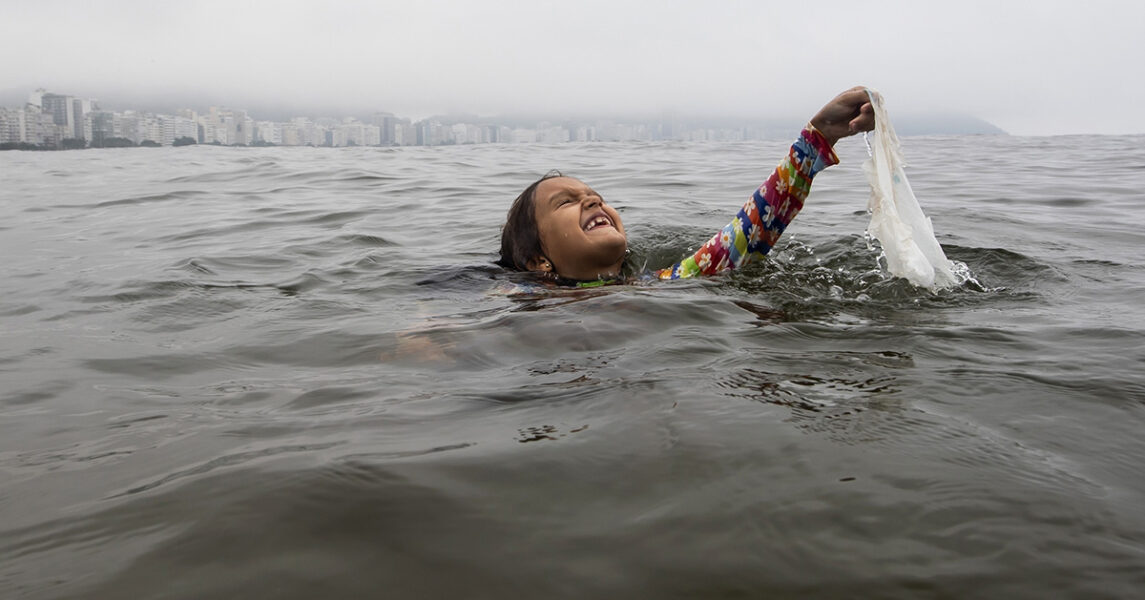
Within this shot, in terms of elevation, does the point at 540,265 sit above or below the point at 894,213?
below

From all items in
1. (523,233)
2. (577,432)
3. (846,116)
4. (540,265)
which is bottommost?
(577,432)

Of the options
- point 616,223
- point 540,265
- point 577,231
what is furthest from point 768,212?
point 540,265

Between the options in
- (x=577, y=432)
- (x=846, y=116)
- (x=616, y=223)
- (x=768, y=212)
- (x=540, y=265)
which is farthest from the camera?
(x=540, y=265)

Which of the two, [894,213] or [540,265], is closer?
[894,213]

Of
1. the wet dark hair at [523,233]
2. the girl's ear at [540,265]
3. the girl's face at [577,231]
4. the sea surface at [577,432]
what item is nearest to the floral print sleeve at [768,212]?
the sea surface at [577,432]

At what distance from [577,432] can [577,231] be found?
2.23m

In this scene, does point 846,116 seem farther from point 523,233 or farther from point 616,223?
point 523,233

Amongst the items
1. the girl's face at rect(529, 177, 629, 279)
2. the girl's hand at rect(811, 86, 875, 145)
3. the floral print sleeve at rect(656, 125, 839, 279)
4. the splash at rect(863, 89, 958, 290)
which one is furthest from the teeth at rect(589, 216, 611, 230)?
the splash at rect(863, 89, 958, 290)

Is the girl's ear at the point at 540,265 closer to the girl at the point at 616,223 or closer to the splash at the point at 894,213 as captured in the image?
the girl at the point at 616,223

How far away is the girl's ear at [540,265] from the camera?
14.0ft

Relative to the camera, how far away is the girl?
3.69 m

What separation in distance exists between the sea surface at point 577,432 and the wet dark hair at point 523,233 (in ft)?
0.52

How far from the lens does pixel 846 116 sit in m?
3.51

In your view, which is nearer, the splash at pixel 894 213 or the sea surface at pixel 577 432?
the sea surface at pixel 577 432
